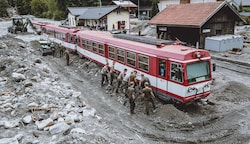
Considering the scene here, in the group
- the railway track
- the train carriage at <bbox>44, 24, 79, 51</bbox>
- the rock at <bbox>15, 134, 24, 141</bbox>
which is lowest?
the rock at <bbox>15, 134, 24, 141</bbox>

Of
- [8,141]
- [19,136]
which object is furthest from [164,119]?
[8,141]

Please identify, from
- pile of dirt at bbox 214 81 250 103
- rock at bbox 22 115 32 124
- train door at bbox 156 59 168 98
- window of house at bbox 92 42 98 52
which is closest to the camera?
rock at bbox 22 115 32 124

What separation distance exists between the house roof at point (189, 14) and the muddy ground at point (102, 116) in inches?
409

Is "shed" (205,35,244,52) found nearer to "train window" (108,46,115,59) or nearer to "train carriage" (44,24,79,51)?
"train window" (108,46,115,59)

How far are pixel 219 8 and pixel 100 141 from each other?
21.5m

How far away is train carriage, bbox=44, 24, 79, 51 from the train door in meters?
13.8

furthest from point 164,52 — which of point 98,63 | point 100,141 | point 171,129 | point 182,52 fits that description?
point 98,63

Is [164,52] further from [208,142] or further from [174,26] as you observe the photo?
[174,26]

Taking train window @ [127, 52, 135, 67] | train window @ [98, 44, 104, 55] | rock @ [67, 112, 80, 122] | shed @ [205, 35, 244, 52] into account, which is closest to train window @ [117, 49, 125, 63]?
train window @ [127, 52, 135, 67]

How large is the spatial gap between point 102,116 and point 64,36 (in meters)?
17.2

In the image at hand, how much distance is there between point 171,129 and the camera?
1055 centimetres

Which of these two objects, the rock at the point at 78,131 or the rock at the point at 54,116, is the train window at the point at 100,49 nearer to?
the rock at the point at 54,116

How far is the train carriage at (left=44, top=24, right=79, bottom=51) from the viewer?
2472cm

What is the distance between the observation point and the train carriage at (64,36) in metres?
24.7
